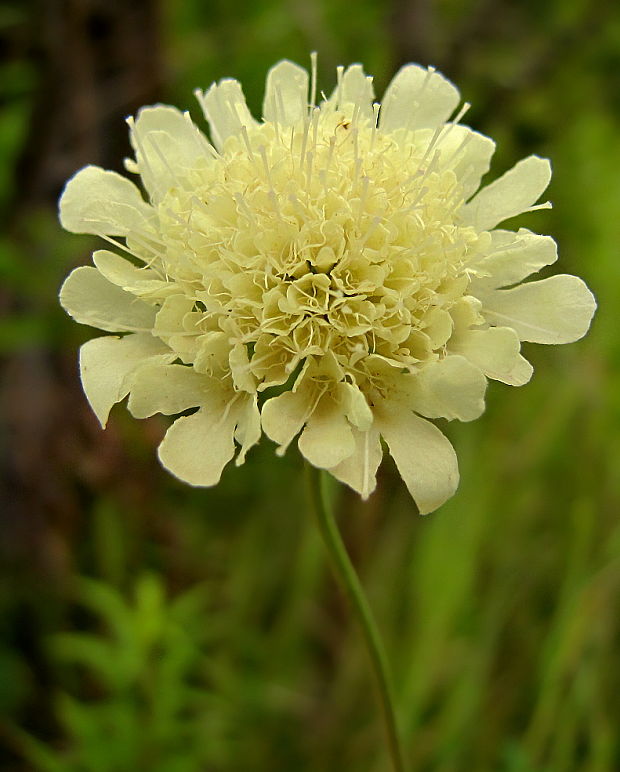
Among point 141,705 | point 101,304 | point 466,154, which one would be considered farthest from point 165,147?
point 141,705

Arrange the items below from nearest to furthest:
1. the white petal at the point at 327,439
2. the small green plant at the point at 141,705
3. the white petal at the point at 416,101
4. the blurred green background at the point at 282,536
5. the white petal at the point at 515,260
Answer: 1. the white petal at the point at 327,439
2. the white petal at the point at 515,260
3. the white petal at the point at 416,101
4. the small green plant at the point at 141,705
5. the blurred green background at the point at 282,536

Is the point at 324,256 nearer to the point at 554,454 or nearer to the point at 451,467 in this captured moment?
the point at 451,467

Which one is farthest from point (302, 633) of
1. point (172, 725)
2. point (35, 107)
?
point (35, 107)

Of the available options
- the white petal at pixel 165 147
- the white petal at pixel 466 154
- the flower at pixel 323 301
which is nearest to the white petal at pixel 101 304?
the flower at pixel 323 301

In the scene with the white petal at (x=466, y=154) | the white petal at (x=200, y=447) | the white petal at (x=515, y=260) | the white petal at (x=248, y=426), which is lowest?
the white petal at (x=200, y=447)

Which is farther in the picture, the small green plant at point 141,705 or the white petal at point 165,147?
the small green plant at point 141,705

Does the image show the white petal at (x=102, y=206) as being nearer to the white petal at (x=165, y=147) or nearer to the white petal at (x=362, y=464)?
the white petal at (x=165, y=147)
